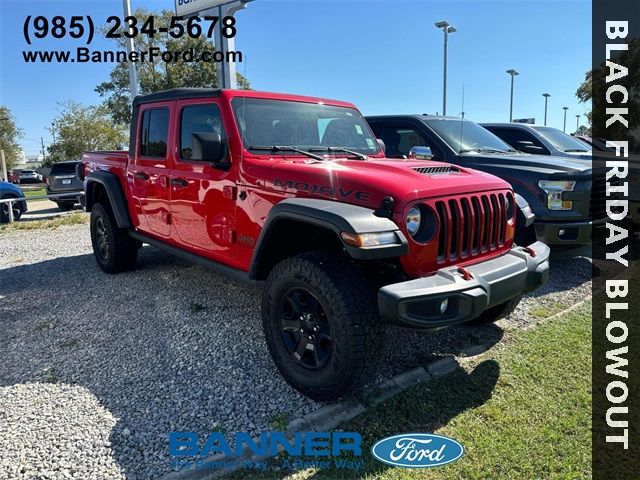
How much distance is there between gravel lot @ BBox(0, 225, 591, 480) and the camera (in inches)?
99.0

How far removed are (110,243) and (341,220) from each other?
12.8 feet

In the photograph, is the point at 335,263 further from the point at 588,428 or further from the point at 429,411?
the point at 588,428

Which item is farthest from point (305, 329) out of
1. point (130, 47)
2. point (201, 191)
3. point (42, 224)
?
point (130, 47)

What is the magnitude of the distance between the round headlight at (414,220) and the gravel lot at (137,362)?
3.61ft

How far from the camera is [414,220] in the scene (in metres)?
2.77

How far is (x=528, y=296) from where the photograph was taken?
488 centimetres

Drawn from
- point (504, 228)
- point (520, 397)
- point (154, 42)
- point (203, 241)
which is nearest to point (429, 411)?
point (520, 397)

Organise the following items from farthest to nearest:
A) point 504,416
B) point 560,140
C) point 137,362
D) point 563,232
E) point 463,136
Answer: point 560,140 → point 463,136 → point 563,232 → point 137,362 → point 504,416

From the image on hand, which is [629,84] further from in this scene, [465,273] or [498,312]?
[465,273]

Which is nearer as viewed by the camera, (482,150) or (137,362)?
(137,362)

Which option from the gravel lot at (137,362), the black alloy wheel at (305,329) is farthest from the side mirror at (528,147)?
the black alloy wheel at (305,329)

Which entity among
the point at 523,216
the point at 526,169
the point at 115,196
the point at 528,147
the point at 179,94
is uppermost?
the point at 179,94

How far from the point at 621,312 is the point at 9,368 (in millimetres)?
5071

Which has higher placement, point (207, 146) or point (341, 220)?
point (207, 146)
